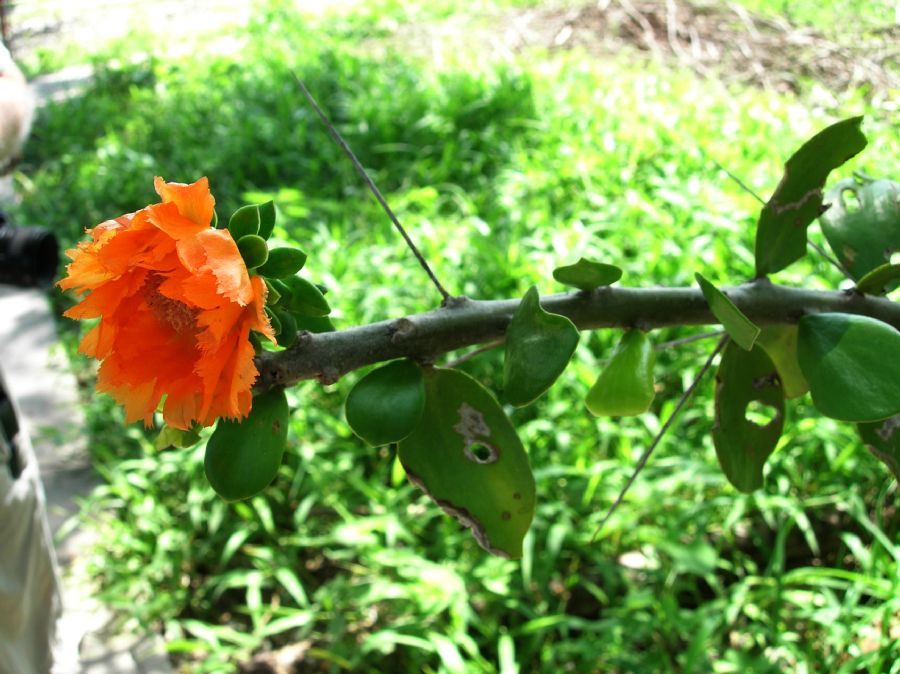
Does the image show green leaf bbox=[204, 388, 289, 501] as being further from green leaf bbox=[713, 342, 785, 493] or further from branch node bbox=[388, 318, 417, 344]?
green leaf bbox=[713, 342, 785, 493]

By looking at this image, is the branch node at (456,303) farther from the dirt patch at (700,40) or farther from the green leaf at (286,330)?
the dirt patch at (700,40)

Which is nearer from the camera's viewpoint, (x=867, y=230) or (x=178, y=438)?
(x=178, y=438)

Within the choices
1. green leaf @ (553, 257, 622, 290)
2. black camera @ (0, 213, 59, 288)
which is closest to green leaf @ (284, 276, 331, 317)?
green leaf @ (553, 257, 622, 290)

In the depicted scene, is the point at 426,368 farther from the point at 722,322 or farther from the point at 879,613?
the point at 879,613

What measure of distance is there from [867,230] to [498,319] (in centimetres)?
30

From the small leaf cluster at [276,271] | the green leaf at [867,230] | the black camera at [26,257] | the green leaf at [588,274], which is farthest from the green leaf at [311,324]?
the black camera at [26,257]

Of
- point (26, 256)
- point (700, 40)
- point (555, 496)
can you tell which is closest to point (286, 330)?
point (26, 256)

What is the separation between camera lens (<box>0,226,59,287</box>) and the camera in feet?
3.59

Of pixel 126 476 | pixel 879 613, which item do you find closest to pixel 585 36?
pixel 126 476

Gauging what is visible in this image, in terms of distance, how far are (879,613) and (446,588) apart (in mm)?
690

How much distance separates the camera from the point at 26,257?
1.09 meters

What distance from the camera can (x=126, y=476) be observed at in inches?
79.4

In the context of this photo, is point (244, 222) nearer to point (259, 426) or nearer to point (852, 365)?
point (259, 426)

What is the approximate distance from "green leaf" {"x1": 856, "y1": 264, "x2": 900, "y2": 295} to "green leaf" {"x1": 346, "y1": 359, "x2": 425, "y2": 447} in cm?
27
